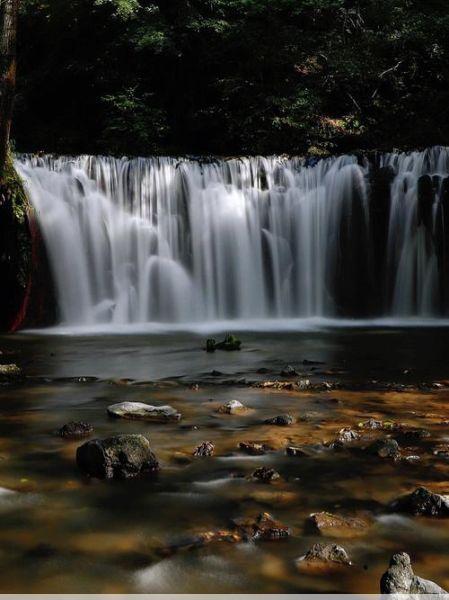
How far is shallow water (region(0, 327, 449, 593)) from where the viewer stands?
8.76 ft

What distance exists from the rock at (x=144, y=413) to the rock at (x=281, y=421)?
2.27 ft

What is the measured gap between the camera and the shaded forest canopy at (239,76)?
793 inches

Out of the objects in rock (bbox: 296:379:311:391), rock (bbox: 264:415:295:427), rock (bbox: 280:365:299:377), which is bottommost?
rock (bbox: 280:365:299:377)

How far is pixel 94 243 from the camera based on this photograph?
1516 centimetres

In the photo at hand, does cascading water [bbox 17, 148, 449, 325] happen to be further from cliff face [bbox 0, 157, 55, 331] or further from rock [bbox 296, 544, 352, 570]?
rock [bbox 296, 544, 352, 570]

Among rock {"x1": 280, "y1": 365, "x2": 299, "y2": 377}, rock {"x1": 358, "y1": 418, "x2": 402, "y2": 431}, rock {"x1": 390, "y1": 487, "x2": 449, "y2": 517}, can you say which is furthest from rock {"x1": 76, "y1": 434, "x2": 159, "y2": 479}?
rock {"x1": 280, "y1": 365, "x2": 299, "y2": 377}

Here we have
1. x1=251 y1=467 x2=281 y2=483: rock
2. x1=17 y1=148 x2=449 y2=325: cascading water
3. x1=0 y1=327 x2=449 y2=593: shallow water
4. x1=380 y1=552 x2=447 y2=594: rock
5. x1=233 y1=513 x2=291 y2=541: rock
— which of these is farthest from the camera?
x1=17 y1=148 x2=449 y2=325: cascading water

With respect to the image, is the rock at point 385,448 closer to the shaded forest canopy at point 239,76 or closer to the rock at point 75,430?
the rock at point 75,430

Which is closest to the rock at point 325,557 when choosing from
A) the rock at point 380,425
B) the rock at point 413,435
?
the rock at point 413,435

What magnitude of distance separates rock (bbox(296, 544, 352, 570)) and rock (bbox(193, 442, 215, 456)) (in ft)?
4.78

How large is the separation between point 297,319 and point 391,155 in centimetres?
442

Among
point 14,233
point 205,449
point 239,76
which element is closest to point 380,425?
point 205,449

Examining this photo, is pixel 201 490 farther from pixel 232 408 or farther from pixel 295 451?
pixel 232 408

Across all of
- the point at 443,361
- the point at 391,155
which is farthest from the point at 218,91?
the point at 443,361
